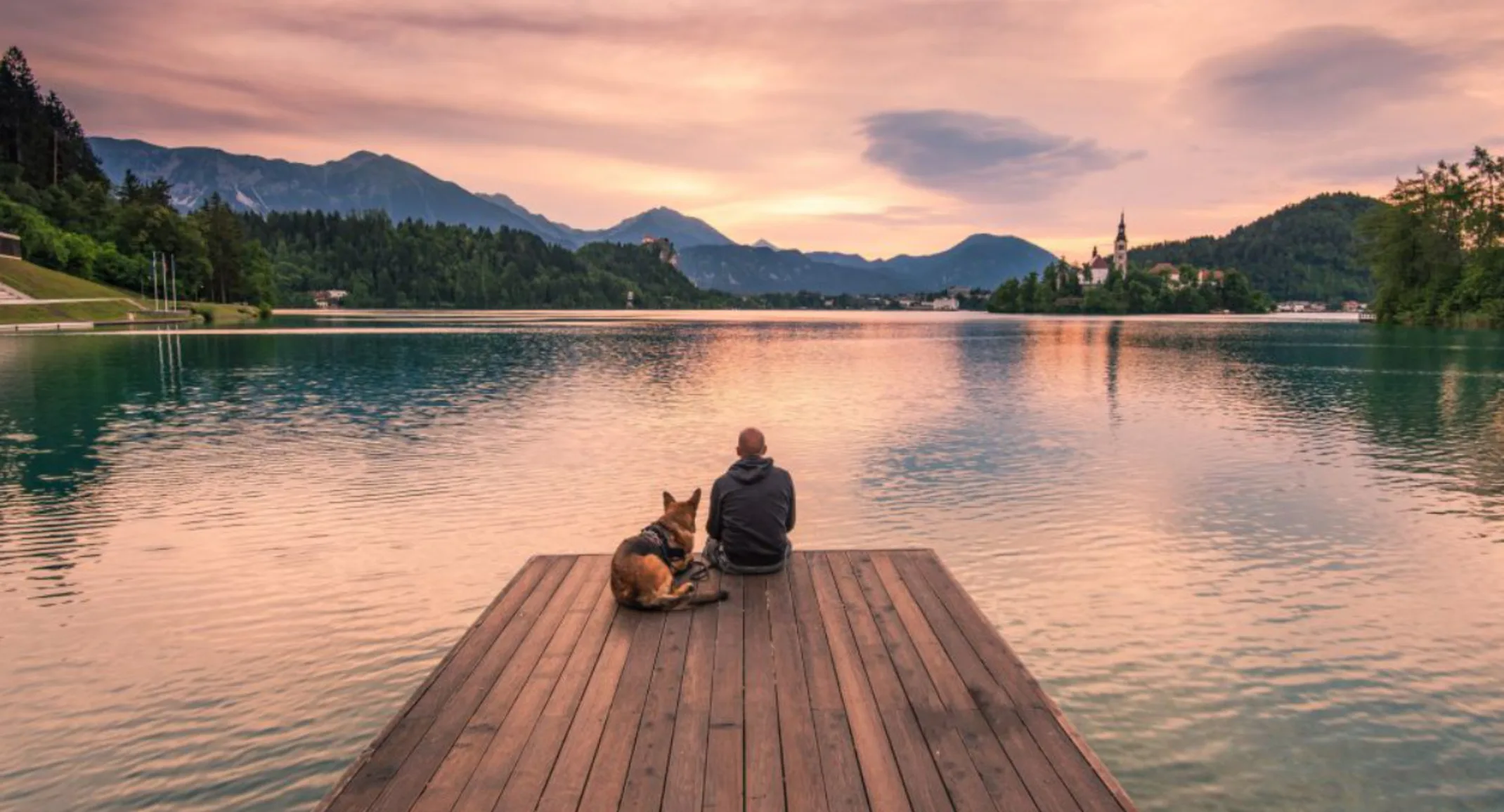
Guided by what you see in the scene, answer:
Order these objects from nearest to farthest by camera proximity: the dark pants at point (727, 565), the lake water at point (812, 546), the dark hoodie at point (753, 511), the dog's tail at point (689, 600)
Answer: the lake water at point (812, 546)
the dog's tail at point (689, 600)
the dark hoodie at point (753, 511)
the dark pants at point (727, 565)

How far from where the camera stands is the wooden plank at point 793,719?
20.3 feet

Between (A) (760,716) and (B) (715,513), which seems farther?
(B) (715,513)

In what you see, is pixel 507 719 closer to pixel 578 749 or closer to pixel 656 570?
pixel 578 749

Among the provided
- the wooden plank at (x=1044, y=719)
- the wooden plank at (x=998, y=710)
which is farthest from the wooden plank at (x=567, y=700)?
the wooden plank at (x=1044, y=719)

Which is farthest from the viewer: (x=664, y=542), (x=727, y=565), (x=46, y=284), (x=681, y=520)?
(x=46, y=284)

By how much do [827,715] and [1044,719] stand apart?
76.7 inches

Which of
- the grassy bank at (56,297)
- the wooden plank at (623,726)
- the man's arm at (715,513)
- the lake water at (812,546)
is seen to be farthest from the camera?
the grassy bank at (56,297)

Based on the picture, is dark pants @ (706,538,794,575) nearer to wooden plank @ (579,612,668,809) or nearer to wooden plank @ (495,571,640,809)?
wooden plank @ (495,571,640,809)

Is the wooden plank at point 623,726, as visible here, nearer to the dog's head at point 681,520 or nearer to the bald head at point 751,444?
the dog's head at point 681,520

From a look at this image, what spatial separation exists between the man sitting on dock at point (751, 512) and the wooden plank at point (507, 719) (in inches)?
70.4

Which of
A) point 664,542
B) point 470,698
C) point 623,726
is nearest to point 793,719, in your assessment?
point 623,726

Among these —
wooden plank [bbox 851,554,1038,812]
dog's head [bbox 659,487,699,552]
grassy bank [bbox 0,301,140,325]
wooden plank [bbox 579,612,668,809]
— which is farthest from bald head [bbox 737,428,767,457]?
grassy bank [bbox 0,301,140,325]

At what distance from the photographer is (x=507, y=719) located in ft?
24.1

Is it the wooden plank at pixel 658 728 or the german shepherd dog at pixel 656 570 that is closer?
the wooden plank at pixel 658 728
